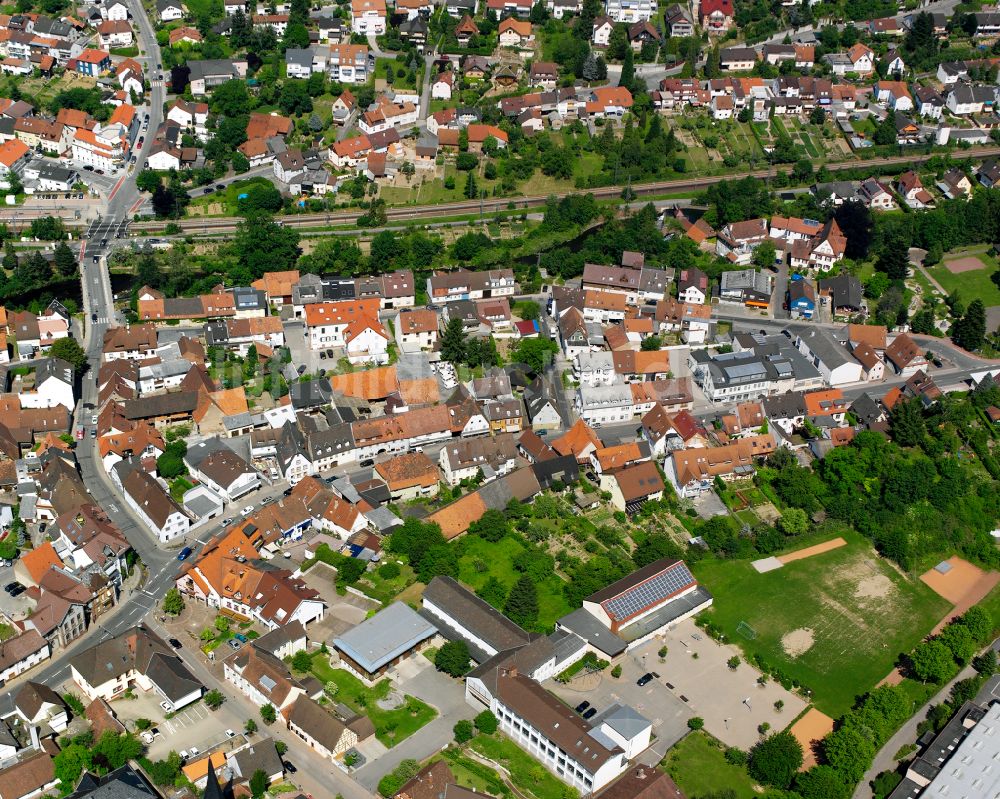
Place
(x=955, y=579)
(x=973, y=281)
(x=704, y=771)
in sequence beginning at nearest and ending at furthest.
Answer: (x=704, y=771)
(x=955, y=579)
(x=973, y=281)

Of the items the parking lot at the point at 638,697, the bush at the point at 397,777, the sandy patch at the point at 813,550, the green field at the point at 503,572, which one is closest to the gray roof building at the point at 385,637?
the green field at the point at 503,572

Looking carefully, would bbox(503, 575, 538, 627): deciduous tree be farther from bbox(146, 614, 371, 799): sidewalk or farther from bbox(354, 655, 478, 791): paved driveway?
bbox(146, 614, 371, 799): sidewalk

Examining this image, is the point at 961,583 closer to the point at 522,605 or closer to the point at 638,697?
the point at 638,697

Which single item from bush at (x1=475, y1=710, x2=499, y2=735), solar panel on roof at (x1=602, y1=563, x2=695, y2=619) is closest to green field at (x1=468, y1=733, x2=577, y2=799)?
bush at (x1=475, y1=710, x2=499, y2=735)

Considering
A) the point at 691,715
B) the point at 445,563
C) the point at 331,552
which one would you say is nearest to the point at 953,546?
the point at 691,715

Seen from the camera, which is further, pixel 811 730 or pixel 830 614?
pixel 830 614

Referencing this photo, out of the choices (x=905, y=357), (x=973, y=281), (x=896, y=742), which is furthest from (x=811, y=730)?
(x=973, y=281)
